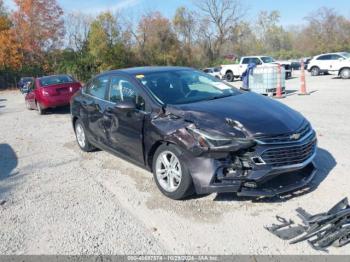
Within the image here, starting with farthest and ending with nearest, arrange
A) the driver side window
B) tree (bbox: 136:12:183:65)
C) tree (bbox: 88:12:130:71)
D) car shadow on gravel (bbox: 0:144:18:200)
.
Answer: tree (bbox: 136:12:183:65), tree (bbox: 88:12:130:71), car shadow on gravel (bbox: 0:144:18:200), the driver side window

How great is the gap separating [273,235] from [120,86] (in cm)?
322

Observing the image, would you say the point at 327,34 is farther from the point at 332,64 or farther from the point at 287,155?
the point at 287,155

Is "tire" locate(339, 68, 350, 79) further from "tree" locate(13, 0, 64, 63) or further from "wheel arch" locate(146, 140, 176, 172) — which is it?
"tree" locate(13, 0, 64, 63)

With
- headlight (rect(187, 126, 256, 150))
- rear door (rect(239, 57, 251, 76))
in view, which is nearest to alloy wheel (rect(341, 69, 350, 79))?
rear door (rect(239, 57, 251, 76))

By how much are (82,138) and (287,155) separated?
4.35 metres

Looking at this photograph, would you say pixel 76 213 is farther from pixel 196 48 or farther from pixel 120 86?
pixel 196 48

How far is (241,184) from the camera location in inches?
159

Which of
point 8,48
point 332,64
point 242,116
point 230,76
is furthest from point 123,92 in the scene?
point 8,48

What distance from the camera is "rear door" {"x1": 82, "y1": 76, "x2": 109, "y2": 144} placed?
6036mm

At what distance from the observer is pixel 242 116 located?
14.2 ft

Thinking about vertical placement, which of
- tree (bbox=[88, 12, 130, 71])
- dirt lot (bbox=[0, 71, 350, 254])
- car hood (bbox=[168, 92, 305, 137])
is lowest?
dirt lot (bbox=[0, 71, 350, 254])

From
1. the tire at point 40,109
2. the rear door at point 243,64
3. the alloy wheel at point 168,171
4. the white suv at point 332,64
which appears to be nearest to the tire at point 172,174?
the alloy wheel at point 168,171

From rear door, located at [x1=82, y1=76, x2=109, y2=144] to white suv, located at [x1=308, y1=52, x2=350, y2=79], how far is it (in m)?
20.1

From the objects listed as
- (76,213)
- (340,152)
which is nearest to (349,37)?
(340,152)
